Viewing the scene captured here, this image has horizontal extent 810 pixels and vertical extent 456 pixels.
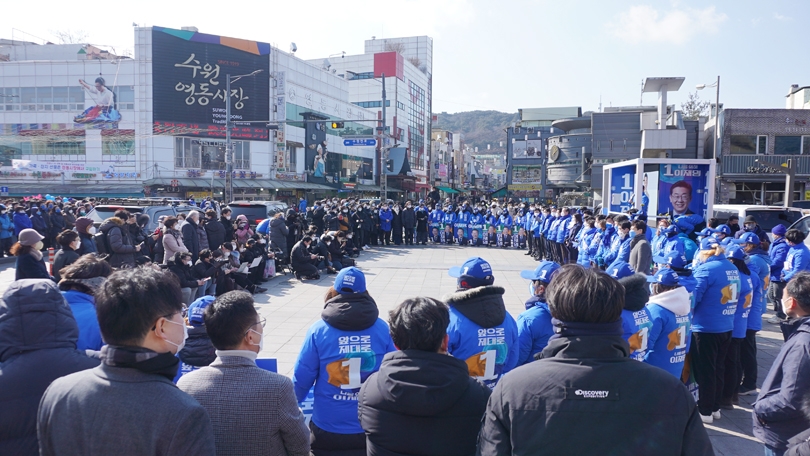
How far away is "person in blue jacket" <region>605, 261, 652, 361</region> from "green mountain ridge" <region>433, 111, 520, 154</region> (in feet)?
529

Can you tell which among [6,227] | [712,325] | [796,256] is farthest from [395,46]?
[712,325]

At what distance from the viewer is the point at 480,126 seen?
179 meters

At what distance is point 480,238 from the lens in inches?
891

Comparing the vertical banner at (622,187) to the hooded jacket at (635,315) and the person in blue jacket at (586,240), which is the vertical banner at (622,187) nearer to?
the person in blue jacket at (586,240)

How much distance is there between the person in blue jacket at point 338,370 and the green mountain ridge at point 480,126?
16256cm

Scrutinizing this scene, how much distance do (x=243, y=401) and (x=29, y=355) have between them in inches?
45.5

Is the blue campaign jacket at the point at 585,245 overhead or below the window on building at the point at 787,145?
below

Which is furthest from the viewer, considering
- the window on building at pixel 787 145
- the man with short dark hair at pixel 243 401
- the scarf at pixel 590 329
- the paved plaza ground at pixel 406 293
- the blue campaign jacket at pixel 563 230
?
the window on building at pixel 787 145

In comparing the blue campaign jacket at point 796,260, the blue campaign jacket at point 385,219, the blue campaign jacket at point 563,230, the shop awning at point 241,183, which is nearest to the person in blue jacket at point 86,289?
the blue campaign jacket at point 796,260

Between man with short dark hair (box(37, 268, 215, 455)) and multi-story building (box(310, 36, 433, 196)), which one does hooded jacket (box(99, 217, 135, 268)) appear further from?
multi-story building (box(310, 36, 433, 196))

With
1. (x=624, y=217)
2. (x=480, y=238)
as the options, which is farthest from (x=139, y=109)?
(x=624, y=217)

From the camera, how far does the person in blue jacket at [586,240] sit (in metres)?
11.7

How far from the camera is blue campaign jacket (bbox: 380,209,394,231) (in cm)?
2158

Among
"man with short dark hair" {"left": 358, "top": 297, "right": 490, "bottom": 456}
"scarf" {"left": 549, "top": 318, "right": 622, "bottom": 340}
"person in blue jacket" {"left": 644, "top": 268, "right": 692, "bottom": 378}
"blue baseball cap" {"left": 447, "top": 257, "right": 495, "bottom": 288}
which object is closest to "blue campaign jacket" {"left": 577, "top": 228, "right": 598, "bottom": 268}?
"person in blue jacket" {"left": 644, "top": 268, "right": 692, "bottom": 378}
